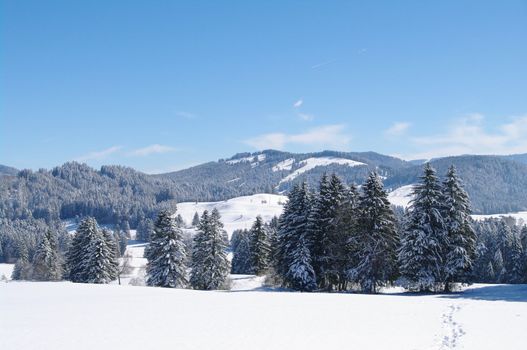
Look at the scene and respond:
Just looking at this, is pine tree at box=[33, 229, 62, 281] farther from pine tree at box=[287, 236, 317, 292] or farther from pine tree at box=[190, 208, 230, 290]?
pine tree at box=[287, 236, 317, 292]

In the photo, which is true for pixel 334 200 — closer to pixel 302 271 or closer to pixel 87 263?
pixel 302 271

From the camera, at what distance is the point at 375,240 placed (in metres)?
39.3

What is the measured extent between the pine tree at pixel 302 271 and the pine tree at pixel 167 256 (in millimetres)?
15180

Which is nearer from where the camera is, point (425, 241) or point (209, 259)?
point (425, 241)

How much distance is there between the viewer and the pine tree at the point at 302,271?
1617 inches

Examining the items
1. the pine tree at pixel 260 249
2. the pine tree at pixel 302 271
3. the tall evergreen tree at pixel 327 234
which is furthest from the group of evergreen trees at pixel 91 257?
the tall evergreen tree at pixel 327 234

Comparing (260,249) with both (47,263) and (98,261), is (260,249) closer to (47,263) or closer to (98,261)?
(98,261)

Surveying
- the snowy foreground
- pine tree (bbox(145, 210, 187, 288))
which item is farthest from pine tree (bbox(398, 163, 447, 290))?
pine tree (bbox(145, 210, 187, 288))

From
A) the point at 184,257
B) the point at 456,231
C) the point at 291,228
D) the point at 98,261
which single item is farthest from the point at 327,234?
the point at 98,261

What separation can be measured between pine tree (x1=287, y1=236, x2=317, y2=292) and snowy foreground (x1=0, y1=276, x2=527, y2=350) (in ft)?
27.0

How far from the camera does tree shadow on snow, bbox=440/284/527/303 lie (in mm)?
31464

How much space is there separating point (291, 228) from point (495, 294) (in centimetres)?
1950

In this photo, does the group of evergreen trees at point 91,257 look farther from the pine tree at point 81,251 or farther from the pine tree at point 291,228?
the pine tree at point 291,228

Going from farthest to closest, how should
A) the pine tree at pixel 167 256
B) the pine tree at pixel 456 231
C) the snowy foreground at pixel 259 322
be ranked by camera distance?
1. the pine tree at pixel 167 256
2. the pine tree at pixel 456 231
3. the snowy foreground at pixel 259 322
